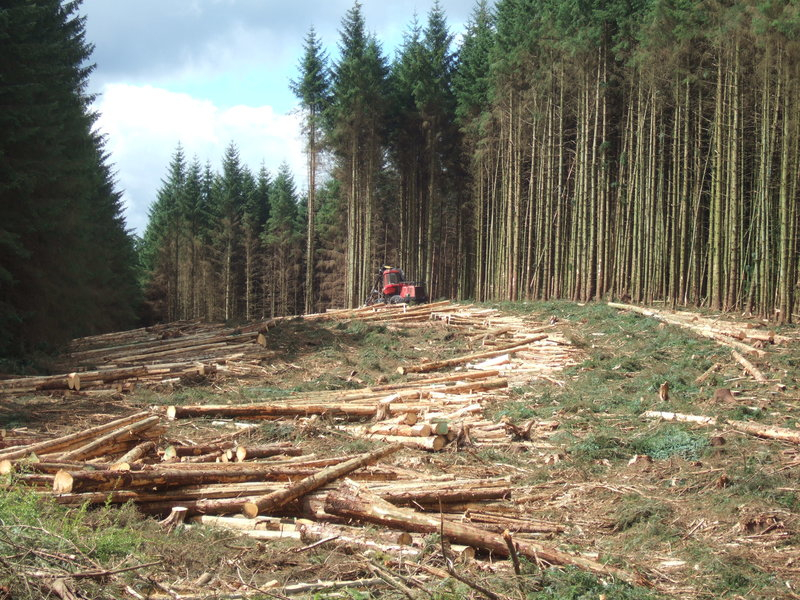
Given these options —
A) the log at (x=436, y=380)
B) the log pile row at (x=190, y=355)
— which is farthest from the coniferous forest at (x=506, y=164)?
the log at (x=436, y=380)

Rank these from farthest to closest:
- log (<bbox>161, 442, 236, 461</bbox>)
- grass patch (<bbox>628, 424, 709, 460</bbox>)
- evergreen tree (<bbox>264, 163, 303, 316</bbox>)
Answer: evergreen tree (<bbox>264, 163, 303, 316</bbox>) < grass patch (<bbox>628, 424, 709, 460</bbox>) < log (<bbox>161, 442, 236, 461</bbox>)

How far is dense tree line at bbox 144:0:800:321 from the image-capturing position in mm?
19672

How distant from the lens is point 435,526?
5.38 meters

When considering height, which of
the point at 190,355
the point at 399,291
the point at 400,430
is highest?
the point at 399,291

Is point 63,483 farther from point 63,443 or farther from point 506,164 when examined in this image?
point 506,164

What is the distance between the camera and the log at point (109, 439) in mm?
6967

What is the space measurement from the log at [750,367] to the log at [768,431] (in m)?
2.66

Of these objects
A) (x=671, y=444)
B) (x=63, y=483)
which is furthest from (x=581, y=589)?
(x=63, y=483)

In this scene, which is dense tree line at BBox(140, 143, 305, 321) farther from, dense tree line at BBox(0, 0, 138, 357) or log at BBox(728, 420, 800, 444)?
log at BBox(728, 420, 800, 444)

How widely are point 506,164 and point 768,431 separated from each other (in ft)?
90.1

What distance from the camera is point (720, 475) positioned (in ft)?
22.7

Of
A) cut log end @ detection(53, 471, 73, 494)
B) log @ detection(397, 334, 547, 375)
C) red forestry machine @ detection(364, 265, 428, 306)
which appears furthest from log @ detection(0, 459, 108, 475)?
red forestry machine @ detection(364, 265, 428, 306)

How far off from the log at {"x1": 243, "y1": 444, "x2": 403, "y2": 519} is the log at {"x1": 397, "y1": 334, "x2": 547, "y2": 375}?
25.5ft

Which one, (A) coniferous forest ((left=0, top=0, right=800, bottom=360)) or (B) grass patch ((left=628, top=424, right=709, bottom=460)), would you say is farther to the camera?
(A) coniferous forest ((left=0, top=0, right=800, bottom=360))
